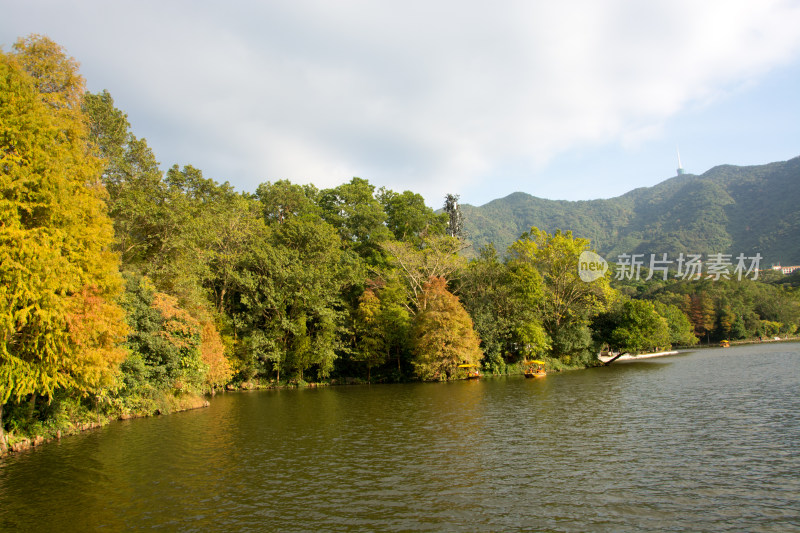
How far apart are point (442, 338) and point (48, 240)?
115 ft

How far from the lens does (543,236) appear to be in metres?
61.7

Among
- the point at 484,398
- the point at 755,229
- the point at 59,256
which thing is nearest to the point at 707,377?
the point at 484,398

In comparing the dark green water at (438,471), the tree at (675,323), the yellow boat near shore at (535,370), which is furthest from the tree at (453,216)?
the dark green water at (438,471)

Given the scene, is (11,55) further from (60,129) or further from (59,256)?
(59,256)

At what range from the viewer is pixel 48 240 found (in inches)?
683

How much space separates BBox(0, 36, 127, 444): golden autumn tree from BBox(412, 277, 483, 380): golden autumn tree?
30.8 m

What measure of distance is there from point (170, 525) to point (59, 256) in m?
12.4

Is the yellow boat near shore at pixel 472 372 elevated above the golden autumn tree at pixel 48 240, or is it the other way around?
the golden autumn tree at pixel 48 240

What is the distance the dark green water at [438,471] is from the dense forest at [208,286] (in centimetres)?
454

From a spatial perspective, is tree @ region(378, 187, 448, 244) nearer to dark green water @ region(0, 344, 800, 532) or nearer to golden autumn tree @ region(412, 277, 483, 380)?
golden autumn tree @ region(412, 277, 483, 380)

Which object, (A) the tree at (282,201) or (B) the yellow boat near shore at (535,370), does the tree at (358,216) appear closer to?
(A) the tree at (282,201)

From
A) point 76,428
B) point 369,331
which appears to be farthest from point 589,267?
point 76,428

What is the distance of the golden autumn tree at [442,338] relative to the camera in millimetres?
46250

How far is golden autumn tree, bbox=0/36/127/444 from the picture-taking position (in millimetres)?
16752
